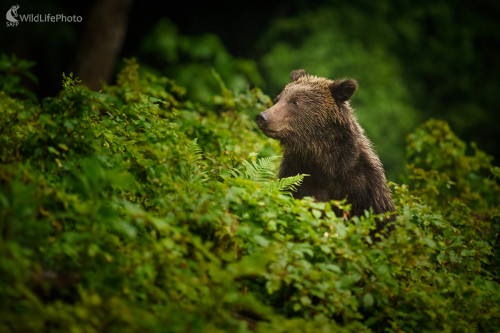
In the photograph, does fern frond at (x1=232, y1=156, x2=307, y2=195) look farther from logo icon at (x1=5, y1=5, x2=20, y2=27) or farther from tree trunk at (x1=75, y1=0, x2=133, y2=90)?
logo icon at (x1=5, y1=5, x2=20, y2=27)

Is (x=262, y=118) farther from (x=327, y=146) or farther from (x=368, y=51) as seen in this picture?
(x=368, y=51)

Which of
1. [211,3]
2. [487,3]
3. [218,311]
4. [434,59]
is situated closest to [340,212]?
[218,311]

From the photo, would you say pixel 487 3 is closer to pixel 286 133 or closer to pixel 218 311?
pixel 286 133

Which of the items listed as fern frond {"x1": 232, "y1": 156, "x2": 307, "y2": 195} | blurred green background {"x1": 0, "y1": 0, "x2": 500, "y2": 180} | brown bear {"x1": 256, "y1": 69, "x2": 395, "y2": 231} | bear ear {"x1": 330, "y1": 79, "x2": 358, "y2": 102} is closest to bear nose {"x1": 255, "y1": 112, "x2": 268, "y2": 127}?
brown bear {"x1": 256, "y1": 69, "x2": 395, "y2": 231}

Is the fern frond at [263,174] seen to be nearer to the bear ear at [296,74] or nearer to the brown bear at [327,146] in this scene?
the brown bear at [327,146]

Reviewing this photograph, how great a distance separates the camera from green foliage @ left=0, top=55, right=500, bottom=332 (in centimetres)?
273

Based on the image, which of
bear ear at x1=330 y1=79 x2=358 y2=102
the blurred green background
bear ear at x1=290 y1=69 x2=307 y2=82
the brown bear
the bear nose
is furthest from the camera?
the blurred green background

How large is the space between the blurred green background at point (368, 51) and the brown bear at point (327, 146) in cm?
661

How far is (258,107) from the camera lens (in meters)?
7.54

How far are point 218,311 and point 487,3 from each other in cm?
1823

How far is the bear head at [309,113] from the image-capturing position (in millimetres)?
5582

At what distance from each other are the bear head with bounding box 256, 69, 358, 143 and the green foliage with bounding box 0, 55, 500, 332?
3.33ft

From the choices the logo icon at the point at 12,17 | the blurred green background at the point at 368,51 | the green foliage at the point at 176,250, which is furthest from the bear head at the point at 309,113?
the logo icon at the point at 12,17

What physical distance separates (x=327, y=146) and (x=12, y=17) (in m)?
8.32
